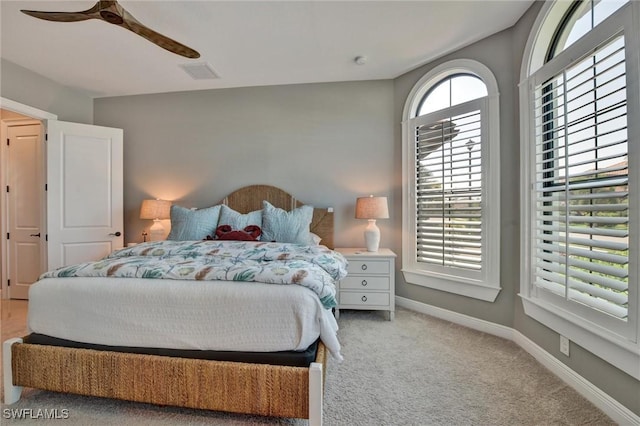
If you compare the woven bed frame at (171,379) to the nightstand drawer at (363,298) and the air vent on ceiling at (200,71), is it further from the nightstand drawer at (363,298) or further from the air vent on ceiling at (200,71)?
the air vent on ceiling at (200,71)

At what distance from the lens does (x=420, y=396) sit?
66.9 inches

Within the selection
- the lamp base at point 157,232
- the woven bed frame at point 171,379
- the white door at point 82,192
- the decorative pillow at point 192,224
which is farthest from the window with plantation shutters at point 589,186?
the white door at point 82,192

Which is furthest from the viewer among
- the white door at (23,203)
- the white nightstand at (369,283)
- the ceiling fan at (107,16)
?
the white door at (23,203)

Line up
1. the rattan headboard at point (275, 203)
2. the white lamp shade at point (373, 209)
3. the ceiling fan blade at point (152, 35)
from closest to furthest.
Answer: the ceiling fan blade at point (152, 35) → the white lamp shade at point (373, 209) → the rattan headboard at point (275, 203)

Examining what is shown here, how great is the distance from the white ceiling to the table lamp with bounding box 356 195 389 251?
1439 mm

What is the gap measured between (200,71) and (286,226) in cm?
197

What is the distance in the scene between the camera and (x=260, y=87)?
3.59 metres

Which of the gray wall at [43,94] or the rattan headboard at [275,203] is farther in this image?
the rattan headboard at [275,203]

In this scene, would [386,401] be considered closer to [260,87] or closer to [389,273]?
[389,273]

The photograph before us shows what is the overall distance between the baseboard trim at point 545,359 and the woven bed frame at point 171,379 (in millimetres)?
1541

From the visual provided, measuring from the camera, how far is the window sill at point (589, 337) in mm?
1399

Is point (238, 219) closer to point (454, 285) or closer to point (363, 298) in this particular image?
point (363, 298)

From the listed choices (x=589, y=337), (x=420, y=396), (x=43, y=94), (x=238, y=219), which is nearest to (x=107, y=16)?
(x=238, y=219)

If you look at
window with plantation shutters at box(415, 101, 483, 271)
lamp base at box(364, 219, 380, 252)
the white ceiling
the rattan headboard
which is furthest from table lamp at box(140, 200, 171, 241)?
window with plantation shutters at box(415, 101, 483, 271)
